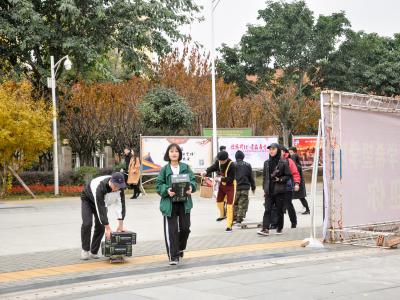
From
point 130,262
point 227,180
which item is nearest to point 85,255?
point 130,262

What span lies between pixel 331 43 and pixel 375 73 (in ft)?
11.7

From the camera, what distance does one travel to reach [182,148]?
27.7m

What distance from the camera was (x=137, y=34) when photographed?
95.2 ft

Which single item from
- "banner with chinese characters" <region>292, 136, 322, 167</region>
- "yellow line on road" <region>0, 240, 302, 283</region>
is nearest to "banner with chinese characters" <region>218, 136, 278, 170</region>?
"banner with chinese characters" <region>292, 136, 322, 167</region>

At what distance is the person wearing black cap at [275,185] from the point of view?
1333cm

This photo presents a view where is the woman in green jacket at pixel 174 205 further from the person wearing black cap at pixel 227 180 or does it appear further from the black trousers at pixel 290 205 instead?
the black trousers at pixel 290 205

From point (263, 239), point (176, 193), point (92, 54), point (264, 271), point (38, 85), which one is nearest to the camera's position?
point (264, 271)

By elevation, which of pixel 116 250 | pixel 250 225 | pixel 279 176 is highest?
pixel 279 176

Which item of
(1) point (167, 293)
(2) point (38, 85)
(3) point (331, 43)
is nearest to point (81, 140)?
(2) point (38, 85)

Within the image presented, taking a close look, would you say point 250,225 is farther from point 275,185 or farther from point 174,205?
point 174,205

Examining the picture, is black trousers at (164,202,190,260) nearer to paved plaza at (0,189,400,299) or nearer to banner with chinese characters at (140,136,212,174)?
paved plaza at (0,189,400,299)

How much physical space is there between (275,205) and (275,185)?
1.52 feet

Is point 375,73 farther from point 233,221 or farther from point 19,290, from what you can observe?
point 19,290

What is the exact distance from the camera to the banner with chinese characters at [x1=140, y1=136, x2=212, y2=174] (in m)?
26.9
